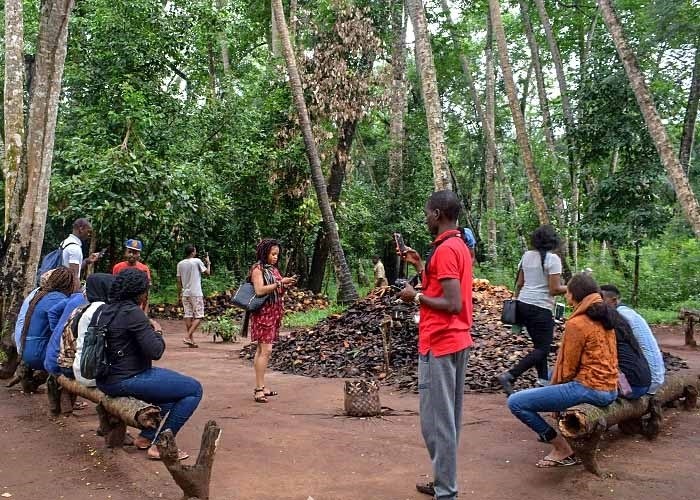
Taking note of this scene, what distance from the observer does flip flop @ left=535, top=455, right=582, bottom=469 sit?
4.67 m

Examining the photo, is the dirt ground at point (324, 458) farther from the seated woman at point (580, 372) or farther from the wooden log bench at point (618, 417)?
the seated woman at point (580, 372)

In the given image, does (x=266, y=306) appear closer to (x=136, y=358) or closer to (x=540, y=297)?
(x=136, y=358)

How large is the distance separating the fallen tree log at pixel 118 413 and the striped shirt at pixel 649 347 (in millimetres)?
3847

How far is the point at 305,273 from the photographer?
2048 centimetres

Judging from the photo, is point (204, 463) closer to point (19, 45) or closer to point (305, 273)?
point (19, 45)

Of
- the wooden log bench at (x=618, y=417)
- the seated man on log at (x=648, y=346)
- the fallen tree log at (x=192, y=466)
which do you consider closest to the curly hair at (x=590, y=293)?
the wooden log bench at (x=618, y=417)

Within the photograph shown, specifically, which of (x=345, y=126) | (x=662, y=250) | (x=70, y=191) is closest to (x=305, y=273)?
(x=345, y=126)

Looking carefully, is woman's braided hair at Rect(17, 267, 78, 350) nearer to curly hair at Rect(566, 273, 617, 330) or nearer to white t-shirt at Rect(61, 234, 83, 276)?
white t-shirt at Rect(61, 234, 83, 276)

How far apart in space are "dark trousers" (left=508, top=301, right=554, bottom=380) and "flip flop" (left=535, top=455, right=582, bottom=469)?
4.50 ft

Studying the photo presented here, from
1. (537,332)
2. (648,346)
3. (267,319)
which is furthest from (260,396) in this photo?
(648,346)

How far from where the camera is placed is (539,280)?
6.21 m

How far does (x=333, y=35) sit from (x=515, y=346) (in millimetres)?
11382

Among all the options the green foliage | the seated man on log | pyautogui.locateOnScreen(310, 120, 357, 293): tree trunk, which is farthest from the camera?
pyautogui.locateOnScreen(310, 120, 357, 293): tree trunk

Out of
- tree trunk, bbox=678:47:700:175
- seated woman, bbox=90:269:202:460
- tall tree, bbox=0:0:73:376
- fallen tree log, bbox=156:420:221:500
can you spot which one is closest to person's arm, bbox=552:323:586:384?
fallen tree log, bbox=156:420:221:500
